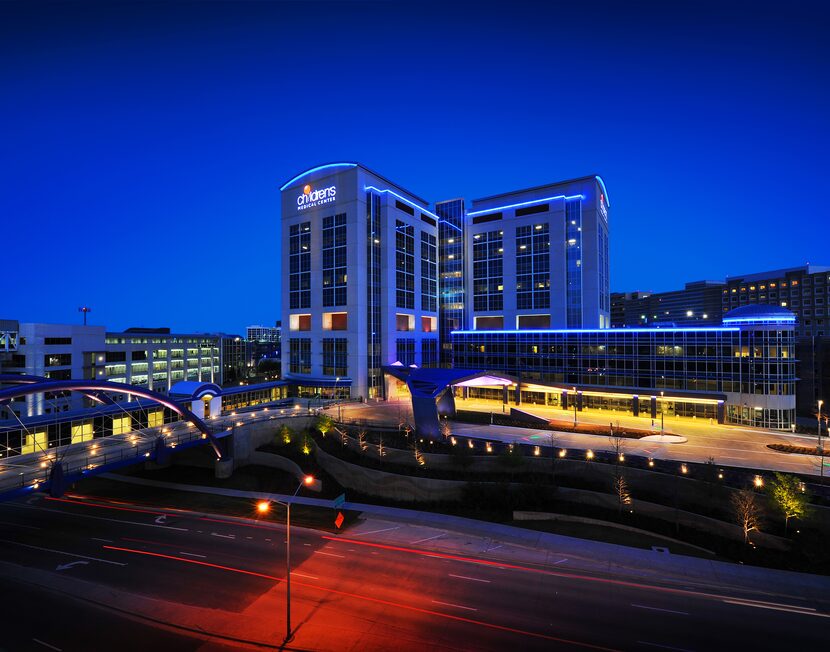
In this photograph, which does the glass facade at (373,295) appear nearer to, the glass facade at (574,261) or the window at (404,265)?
the window at (404,265)

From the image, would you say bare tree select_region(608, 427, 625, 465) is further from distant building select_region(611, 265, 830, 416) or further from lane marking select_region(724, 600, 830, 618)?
distant building select_region(611, 265, 830, 416)

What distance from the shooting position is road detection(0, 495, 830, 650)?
18078 millimetres

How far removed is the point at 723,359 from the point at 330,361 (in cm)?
6218

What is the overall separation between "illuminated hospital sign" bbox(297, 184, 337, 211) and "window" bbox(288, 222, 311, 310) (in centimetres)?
381

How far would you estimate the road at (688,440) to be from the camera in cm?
3753

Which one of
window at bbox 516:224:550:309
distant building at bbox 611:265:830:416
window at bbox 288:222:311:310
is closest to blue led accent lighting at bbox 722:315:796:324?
distant building at bbox 611:265:830:416

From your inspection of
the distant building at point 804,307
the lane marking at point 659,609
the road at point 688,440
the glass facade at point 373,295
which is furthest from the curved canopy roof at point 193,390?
the distant building at point 804,307

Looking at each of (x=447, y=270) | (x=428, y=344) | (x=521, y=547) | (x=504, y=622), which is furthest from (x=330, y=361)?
(x=504, y=622)

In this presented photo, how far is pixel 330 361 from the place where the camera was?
75.9 meters

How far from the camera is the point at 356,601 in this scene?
21.1 meters

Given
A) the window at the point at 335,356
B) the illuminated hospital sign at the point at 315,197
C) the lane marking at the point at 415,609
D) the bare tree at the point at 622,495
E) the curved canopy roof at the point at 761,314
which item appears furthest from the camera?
the illuminated hospital sign at the point at 315,197

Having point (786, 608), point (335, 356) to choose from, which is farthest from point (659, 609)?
point (335, 356)

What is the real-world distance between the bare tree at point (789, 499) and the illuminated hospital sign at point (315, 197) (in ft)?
239

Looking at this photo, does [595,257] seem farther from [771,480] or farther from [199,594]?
[199,594]
